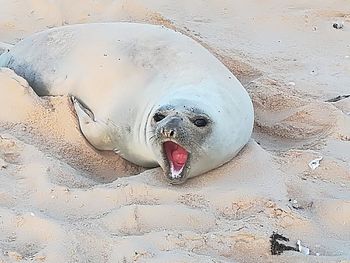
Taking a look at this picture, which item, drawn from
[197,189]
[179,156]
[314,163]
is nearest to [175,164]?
[179,156]

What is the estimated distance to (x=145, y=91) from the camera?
Result: 328 centimetres

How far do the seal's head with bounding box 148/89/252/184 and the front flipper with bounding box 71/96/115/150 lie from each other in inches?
15.4

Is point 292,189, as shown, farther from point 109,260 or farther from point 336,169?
point 109,260

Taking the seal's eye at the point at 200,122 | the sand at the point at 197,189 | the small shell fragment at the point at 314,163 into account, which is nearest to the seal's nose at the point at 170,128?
the seal's eye at the point at 200,122

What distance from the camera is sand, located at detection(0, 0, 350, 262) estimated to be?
246 cm

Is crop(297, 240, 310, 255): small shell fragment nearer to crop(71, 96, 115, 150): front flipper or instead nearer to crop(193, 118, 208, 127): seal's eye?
crop(193, 118, 208, 127): seal's eye

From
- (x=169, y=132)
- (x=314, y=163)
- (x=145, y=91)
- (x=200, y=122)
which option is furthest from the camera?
(x=145, y=91)

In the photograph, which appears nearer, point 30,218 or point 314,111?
point 30,218

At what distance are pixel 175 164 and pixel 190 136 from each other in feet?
0.64

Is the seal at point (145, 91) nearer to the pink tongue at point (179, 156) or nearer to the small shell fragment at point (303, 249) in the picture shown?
the pink tongue at point (179, 156)

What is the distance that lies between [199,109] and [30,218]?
2.81ft

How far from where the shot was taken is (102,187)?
285 centimetres

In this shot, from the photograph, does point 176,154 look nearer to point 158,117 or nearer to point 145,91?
point 158,117

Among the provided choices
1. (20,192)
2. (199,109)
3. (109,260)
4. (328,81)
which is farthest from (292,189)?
(328,81)
